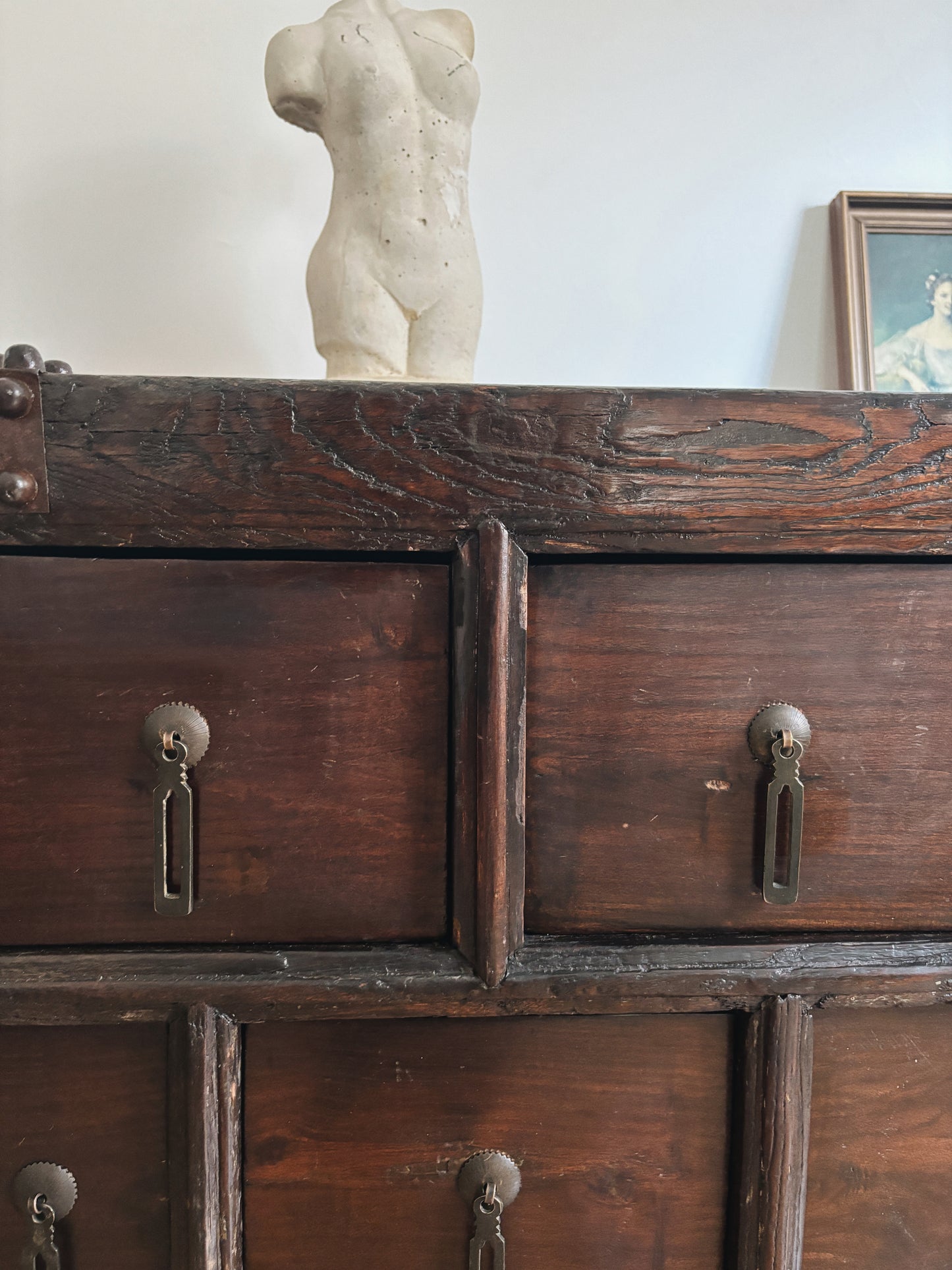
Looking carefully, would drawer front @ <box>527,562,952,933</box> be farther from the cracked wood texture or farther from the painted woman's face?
the painted woman's face

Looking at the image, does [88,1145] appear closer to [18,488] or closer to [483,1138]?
[483,1138]

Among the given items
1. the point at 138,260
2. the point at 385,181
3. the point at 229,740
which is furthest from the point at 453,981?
the point at 138,260

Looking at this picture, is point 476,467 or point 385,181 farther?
point 385,181

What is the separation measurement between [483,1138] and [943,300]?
3.47ft

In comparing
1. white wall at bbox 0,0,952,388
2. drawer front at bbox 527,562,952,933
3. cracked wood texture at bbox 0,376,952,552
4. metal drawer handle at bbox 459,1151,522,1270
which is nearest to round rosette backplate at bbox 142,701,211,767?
cracked wood texture at bbox 0,376,952,552

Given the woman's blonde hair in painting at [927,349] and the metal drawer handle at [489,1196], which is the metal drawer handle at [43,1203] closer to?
the metal drawer handle at [489,1196]

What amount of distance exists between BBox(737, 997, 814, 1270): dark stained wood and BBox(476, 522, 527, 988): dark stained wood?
0.19m

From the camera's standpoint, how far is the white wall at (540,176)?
926 millimetres

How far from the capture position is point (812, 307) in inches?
38.9

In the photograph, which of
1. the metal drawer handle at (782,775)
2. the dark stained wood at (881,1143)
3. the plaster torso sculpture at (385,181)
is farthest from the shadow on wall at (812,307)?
the dark stained wood at (881,1143)

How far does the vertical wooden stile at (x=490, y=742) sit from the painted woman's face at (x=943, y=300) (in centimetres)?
80

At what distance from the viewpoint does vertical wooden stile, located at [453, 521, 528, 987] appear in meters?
0.50

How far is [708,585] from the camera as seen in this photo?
0.52 metres

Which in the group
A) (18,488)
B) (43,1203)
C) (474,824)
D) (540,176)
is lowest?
(43,1203)
